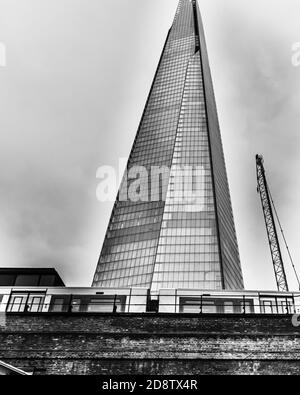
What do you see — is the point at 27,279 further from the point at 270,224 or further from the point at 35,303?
the point at 270,224

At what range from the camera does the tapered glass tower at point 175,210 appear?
105250mm

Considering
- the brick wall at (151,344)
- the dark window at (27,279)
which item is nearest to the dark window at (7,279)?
the dark window at (27,279)

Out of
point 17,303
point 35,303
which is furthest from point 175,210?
point 35,303

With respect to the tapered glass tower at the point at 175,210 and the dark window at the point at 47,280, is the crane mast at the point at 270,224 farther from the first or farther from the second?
the dark window at the point at 47,280

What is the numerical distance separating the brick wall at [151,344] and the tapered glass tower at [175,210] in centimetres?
7084

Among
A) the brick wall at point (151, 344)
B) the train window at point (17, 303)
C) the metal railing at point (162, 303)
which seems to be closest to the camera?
the brick wall at point (151, 344)

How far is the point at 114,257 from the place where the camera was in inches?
4567

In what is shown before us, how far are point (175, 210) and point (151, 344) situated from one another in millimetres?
90243

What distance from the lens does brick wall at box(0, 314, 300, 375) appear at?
26031 mm

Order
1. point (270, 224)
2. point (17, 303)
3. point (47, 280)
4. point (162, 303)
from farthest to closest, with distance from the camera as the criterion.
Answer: point (270, 224), point (47, 280), point (17, 303), point (162, 303)

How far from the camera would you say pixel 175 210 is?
116875 mm
